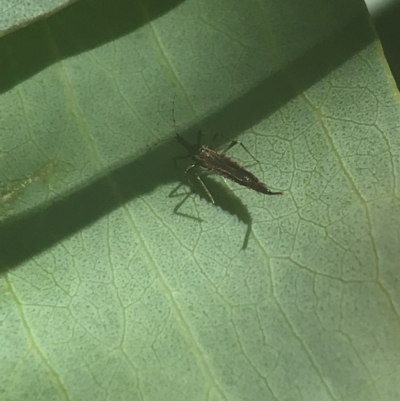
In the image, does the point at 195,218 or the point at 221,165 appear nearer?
the point at 195,218

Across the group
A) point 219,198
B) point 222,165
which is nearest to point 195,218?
point 219,198

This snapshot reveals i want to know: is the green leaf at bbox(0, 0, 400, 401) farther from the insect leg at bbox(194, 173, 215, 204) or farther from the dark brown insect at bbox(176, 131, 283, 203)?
the insect leg at bbox(194, 173, 215, 204)

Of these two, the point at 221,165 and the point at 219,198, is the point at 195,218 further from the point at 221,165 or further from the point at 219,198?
the point at 221,165

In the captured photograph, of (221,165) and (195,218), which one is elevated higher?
(221,165)

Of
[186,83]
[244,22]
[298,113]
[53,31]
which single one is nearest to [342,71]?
[298,113]

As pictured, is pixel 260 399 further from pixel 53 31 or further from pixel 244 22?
pixel 53 31

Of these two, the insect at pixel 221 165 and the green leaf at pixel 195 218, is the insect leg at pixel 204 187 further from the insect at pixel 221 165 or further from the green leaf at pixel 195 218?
the green leaf at pixel 195 218

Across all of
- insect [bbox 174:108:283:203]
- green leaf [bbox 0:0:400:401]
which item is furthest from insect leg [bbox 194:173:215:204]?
green leaf [bbox 0:0:400:401]
